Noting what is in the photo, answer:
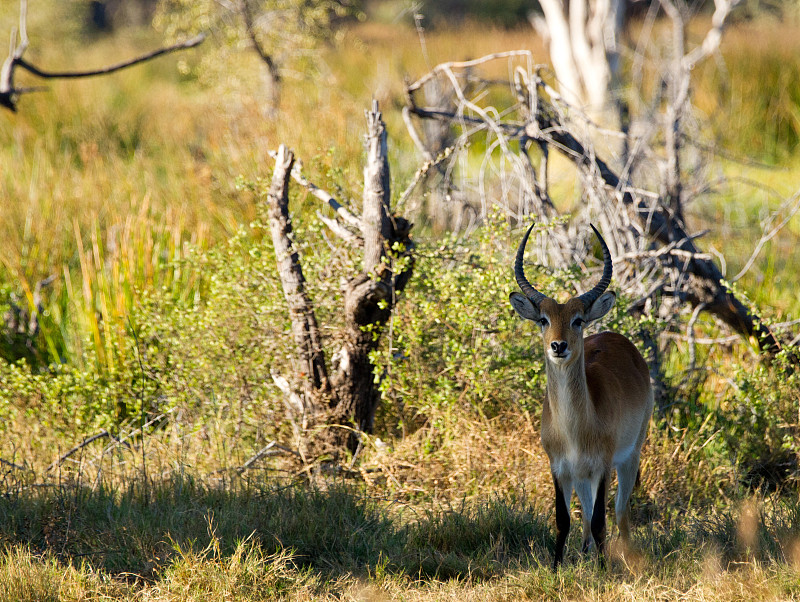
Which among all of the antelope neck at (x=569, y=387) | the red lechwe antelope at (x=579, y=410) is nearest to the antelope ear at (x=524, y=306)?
the red lechwe antelope at (x=579, y=410)

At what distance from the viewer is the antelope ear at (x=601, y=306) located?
3588mm

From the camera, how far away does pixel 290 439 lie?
5.34 metres

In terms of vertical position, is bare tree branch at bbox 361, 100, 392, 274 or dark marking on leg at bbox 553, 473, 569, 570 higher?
bare tree branch at bbox 361, 100, 392, 274

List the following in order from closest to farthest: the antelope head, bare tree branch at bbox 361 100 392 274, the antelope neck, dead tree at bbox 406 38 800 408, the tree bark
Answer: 1. the antelope head
2. the antelope neck
3. bare tree branch at bbox 361 100 392 274
4. the tree bark
5. dead tree at bbox 406 38 800 408

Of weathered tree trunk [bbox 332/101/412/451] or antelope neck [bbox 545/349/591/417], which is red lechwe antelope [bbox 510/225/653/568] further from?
weathered tree trunk [bbox 332/101/412/451]

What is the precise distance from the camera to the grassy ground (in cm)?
361

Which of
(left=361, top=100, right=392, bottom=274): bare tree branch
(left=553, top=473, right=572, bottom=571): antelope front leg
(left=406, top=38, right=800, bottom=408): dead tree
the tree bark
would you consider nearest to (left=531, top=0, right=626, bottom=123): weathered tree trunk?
(left=406, top=38, right=800, bottom=408): dead tree

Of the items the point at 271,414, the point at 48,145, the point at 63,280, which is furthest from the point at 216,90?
the point at 271,414

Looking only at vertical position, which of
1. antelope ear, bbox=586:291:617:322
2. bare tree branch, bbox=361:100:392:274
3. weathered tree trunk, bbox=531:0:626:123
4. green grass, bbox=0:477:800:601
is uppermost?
weathered tree trunk, bbox=531:0:626:123

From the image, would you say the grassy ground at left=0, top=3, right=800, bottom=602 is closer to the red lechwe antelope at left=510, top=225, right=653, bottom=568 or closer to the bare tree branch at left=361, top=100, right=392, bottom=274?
the red lechwe antelope at left=510, top=225, right=653, bottom=568

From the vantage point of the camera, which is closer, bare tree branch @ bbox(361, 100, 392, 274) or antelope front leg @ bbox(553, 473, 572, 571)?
antelope front leg @ bbox(553, 473, 572, 571)

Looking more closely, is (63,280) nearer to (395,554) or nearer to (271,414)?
(271,414)

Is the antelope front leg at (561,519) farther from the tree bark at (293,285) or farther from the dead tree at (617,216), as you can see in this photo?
the dead tree at (617,216)

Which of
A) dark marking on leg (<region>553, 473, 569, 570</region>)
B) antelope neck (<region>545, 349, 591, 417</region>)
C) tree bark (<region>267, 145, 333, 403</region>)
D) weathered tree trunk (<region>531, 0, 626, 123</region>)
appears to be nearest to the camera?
antelope neck (<region>545, 349, 591, 417</region>)
